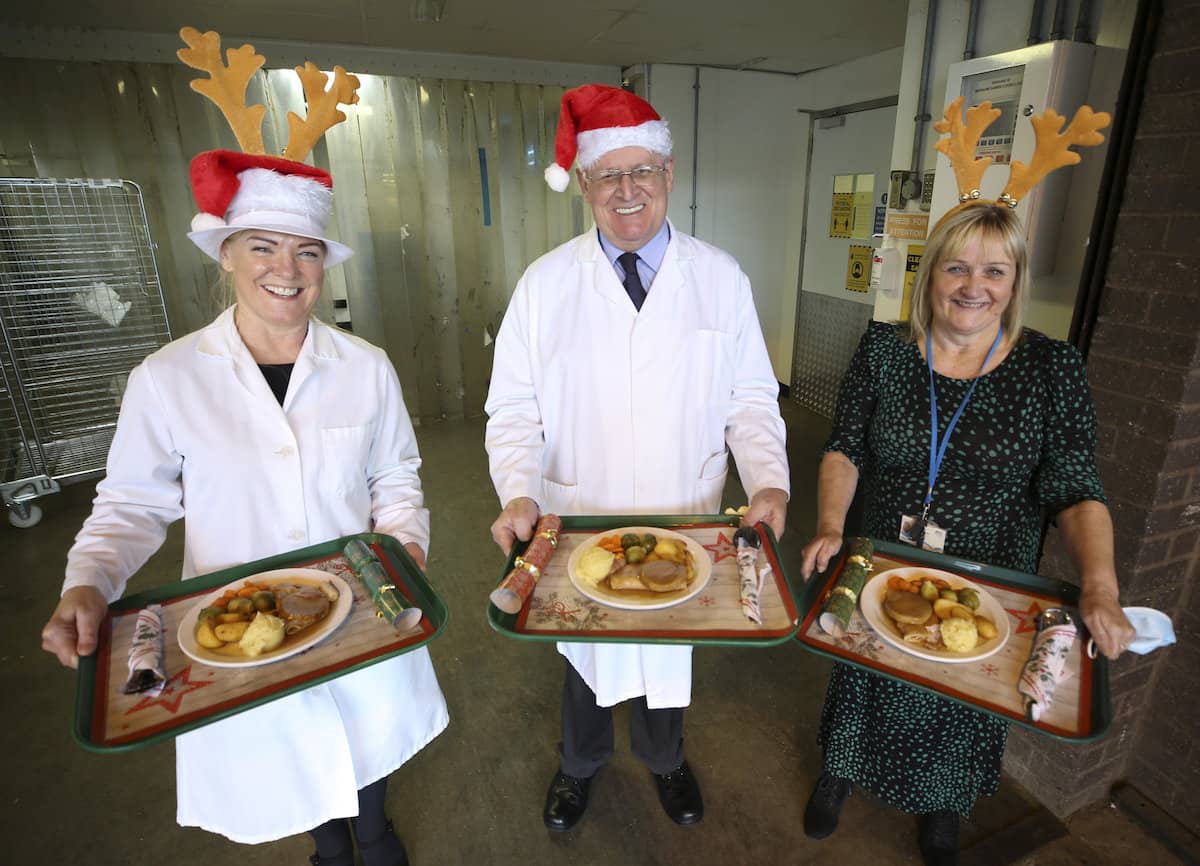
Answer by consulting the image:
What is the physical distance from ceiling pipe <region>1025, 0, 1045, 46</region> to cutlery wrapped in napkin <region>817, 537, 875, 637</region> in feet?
5.95

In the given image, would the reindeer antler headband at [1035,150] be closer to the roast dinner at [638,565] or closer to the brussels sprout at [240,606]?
the roast dinner at [638,565]

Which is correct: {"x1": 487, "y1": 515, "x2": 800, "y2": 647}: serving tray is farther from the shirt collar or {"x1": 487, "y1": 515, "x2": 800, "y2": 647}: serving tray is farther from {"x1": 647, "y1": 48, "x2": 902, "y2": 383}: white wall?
{"x1": 647, "y1": 48, "x2": 902, "y2": 383}: white wall

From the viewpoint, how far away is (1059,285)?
85.8 inches

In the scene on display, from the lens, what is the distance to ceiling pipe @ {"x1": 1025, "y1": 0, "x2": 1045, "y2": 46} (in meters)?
2.10

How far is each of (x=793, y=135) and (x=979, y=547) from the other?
4.43 m

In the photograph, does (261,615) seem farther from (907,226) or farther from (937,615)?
(907,226)

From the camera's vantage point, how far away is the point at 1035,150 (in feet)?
4.98

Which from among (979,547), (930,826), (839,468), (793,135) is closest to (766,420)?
(839,468)

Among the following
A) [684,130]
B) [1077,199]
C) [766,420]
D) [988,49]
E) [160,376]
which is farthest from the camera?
[684,130]

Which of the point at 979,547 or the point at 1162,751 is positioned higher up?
the point at 979,547

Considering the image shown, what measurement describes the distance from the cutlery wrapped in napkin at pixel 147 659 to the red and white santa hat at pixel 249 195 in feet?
2.38

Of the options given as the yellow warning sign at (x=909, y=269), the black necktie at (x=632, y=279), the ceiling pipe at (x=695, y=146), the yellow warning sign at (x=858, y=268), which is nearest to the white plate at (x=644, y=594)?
the black necktie at (x=632, y=279)

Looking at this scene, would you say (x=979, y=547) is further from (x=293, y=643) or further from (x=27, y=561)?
(x=27, y=561)

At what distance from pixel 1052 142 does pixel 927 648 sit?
43.9 inches
